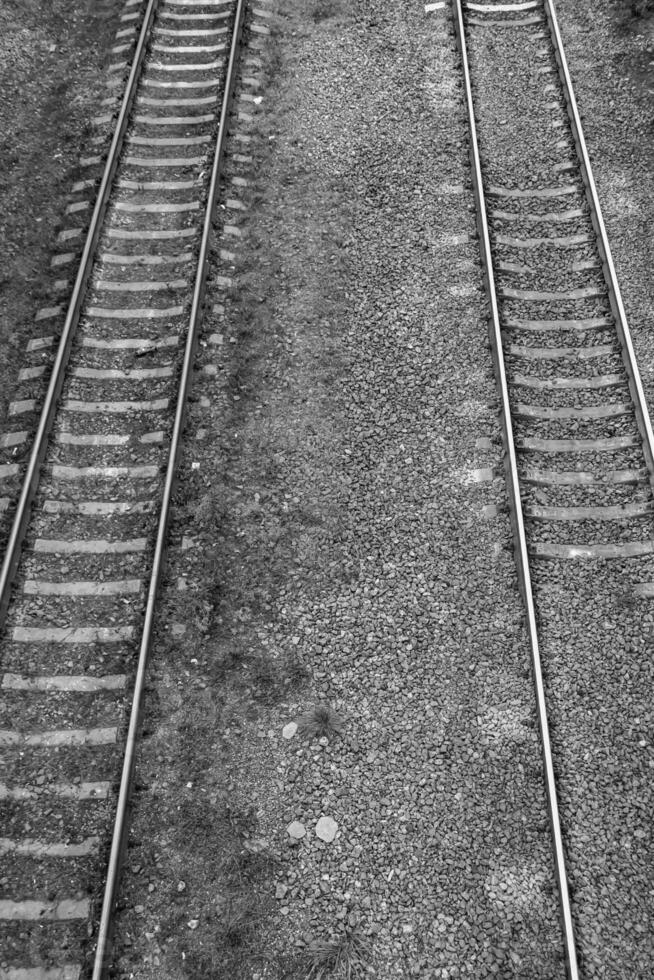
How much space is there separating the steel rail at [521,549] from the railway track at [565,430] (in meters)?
0.02

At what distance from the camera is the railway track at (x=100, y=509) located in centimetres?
610

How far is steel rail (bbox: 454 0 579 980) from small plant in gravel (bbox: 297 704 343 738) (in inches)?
66.9

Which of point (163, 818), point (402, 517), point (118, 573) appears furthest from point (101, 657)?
point (402, 517)

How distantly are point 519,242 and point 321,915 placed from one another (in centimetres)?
785

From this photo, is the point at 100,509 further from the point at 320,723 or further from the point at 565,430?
the point at 565,430

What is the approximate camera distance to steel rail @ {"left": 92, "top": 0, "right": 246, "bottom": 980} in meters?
5.75

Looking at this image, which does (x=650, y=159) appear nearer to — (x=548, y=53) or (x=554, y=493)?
(x=548, y=53)

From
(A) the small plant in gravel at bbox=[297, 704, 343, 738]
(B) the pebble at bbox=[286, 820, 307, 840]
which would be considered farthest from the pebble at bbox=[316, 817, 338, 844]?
(A) the small plant in gravel at bbox=[297, 704, 343, 738]

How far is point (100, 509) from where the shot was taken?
26.2 feet

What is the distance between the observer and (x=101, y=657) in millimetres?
7105

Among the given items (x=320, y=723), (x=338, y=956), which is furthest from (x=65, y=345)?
(x=338, y=956)

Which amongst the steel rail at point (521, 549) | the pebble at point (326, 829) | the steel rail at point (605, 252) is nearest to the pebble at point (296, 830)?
the pebble at point (326, 829)

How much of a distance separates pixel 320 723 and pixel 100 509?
3132 millimetres

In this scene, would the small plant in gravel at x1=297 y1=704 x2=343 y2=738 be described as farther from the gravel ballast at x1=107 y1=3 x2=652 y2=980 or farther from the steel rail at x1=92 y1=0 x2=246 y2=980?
the steel rail at x1=92 y1=0 x2=246 y2=980
